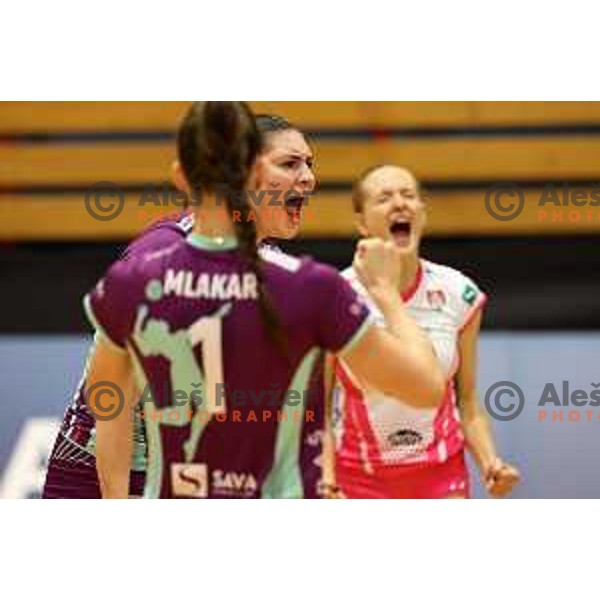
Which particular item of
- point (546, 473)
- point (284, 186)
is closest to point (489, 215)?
point (546, 473)

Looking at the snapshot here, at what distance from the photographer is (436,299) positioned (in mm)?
3531

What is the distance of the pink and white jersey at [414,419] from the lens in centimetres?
347

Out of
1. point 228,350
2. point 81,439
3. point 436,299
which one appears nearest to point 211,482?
point 228,350

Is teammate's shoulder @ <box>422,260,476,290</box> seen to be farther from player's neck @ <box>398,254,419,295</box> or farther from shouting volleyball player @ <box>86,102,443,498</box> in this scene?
shouting volleyball player @ <box>86,102,443,498</box>

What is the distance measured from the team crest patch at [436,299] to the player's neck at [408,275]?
65mm

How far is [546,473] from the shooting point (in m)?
4.18

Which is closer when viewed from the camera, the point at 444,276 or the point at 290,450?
the point at 290,450

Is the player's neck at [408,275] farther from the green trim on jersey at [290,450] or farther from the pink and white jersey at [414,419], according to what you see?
the green trim on jersey at [290,450]

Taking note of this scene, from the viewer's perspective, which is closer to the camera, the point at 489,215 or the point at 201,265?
the point at 201,265

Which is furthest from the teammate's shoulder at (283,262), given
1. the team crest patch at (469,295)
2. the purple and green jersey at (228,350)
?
the team crest patch at (469,295)

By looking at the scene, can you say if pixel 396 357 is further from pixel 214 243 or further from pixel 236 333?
pixel 214 243

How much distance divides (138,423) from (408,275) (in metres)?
1.02
